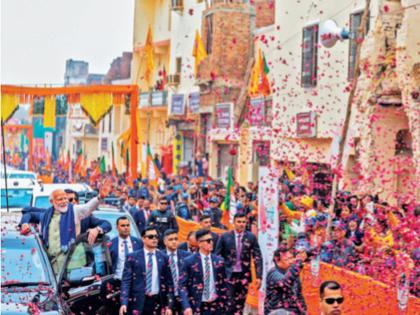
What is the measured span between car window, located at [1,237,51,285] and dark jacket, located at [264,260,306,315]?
2.15 m

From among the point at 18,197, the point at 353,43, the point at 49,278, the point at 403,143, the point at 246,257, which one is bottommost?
the point at 18,197

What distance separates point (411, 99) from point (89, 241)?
946 cm

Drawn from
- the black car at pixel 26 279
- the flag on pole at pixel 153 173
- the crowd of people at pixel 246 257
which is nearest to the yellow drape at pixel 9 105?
the flag on pole at pixel 153 173

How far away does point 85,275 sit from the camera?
881 centimetres

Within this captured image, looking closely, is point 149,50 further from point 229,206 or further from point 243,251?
point 243,251

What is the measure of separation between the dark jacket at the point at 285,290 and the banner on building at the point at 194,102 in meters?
28.0

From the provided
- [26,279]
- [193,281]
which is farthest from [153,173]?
[26,279]

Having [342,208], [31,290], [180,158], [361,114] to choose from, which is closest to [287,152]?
[361,114]

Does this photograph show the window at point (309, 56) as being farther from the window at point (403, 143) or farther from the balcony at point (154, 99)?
the balcony at point (154, 99)

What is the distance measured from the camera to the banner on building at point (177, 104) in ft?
131

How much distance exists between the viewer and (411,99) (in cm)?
1780

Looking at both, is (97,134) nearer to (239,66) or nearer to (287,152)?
(239,66)

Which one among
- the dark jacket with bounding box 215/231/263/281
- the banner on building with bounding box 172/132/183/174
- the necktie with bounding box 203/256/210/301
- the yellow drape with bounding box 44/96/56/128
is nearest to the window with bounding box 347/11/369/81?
the yellow drape with bounding box 44/96/56/128

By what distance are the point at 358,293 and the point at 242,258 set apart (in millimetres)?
1586
